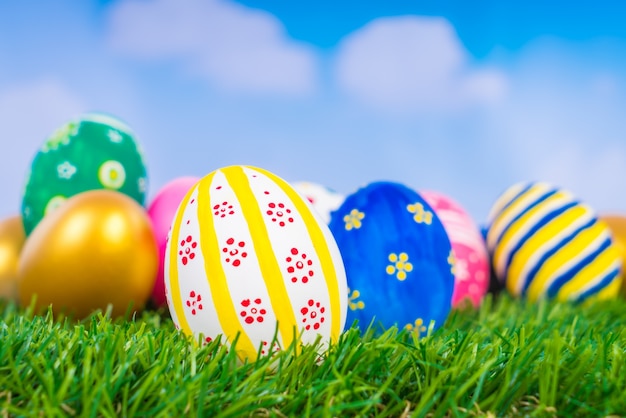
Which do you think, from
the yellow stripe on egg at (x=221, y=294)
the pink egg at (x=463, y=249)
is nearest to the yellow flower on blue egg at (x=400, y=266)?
the yellow stripe on egg at (x=221, y=294)

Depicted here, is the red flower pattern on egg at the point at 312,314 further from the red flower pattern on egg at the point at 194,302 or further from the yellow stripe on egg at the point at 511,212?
the yellow stripe on egg at the point at 511,212

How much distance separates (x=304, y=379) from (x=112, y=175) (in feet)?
5.10

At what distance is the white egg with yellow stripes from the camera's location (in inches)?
47.6

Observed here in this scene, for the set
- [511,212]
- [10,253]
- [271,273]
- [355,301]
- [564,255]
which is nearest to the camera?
[271,273]

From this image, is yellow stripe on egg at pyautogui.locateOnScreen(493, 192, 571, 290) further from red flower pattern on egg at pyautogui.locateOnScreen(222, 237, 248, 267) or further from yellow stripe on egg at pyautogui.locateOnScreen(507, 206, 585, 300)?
red flower pattern on egg at pyautogui.locateOnScreen(222, 237, 248, 267)

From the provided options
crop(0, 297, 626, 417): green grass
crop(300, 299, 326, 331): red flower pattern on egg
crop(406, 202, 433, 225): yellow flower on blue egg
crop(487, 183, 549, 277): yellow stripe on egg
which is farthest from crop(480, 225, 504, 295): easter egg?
crop(300, 299, 326, 331): red flower pattern on egg

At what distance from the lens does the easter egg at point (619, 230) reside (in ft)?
9.74

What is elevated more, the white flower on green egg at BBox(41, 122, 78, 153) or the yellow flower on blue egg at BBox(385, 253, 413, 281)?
the white flower on green egg at BBox(41, 122, 78, 153)

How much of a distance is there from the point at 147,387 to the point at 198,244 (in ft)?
1.19

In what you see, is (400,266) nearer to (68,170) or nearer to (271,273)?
(271,273)

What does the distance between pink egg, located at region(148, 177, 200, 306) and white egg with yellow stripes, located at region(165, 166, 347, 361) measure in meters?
0.86

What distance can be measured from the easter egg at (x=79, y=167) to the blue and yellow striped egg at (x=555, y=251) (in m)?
1.67

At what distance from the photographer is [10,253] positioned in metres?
2.47

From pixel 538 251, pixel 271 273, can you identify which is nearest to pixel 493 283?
pixel 538 251
